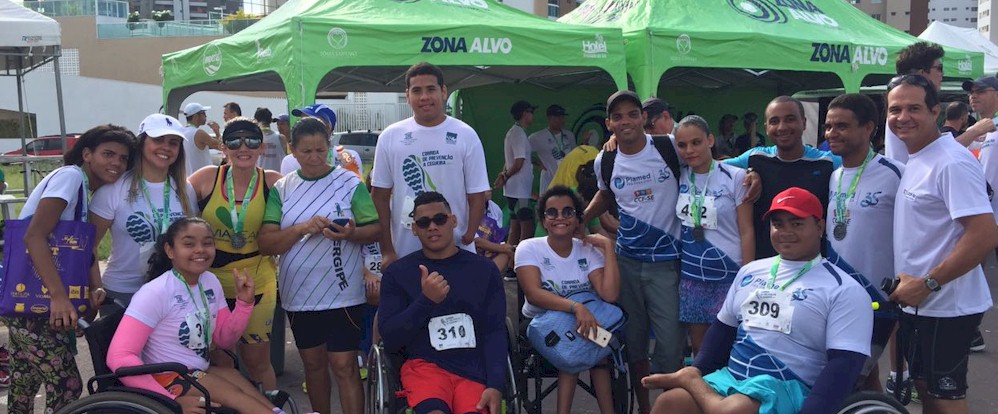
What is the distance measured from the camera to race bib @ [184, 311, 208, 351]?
345 cm

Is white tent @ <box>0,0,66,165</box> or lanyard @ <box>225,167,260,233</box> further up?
white tent @ <box>0,0,66,165</box>

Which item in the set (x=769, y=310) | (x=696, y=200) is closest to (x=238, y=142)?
(x=696, y=200)

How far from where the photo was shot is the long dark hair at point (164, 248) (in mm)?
3529

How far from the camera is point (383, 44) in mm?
7141

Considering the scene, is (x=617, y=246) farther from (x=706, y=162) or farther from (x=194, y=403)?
(x=194, y=403)

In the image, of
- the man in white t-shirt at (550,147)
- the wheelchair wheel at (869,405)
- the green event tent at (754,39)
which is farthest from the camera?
the man in white t-shirt at (550,147)

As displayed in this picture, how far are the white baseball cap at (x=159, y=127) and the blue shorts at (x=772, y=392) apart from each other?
251cm

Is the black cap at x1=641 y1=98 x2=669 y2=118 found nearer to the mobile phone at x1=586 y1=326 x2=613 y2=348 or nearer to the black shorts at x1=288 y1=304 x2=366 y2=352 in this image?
the mobile phone at x1=586 y1=326 x2=613 y2=348

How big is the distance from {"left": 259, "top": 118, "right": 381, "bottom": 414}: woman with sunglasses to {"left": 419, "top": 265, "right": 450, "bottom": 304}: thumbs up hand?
53cm

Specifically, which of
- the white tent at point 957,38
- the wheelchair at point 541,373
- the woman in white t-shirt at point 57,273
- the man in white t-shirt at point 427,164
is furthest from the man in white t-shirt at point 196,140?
the white tent at point 957,38

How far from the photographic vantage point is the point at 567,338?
3.87 meters

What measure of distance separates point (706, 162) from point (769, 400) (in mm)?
1332

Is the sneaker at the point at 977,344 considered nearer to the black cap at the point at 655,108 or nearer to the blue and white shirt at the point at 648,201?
the black cap at the point at 655,108

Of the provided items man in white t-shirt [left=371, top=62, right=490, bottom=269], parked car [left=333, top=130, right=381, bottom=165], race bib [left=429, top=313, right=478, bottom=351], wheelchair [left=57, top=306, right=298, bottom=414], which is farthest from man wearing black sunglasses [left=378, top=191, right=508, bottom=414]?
parked car [left=333, top=130, right=381, bottom=165]
